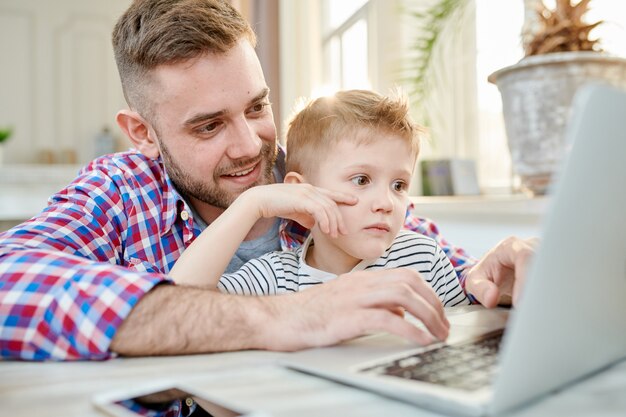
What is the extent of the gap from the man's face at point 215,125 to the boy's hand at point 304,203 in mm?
283

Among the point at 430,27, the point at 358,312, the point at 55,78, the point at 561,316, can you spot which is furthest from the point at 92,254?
the point at 55,78

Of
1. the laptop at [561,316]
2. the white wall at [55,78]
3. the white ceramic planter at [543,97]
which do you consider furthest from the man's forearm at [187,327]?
the white wall at [55,78]

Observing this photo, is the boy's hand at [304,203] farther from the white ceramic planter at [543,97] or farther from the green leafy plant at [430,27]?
the green leafy plant at [430,27]

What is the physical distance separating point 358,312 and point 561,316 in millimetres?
259

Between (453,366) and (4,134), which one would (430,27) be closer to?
(453,366)

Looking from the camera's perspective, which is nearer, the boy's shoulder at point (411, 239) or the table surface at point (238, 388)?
the table surface at point (238, 388)

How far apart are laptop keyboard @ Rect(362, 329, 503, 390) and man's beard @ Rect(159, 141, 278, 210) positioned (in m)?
0.84

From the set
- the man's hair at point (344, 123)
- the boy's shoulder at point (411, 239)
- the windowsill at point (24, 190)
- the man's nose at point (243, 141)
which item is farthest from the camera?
the windowsill at point (24, 190)

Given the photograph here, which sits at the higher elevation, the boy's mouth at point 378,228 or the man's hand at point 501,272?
the boy's mouth at point 378,228

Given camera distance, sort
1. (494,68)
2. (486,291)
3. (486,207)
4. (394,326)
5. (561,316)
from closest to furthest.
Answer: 1. (561,316)
2. (394,326)
3. (486,291)
4. (486,207)
5. (494,68)

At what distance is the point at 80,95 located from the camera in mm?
4664

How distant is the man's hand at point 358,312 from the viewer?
676mm

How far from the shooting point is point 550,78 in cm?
147

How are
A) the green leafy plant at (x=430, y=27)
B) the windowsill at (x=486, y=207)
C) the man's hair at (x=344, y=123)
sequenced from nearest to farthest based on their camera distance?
the man's hair at (x=344, y=123) → the windowsill at (x=486, y=207) → the green leafy plant at (x=430, y=27)
